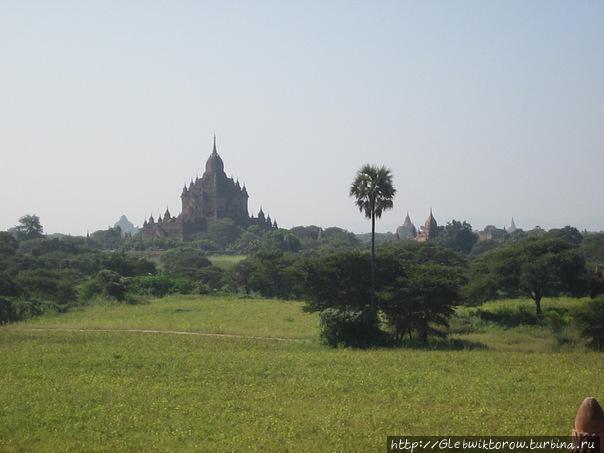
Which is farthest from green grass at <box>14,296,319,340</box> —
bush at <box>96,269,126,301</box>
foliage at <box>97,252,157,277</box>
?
foliage at <box>97,252,157,277</box>

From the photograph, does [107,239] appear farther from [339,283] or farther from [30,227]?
[339,283]

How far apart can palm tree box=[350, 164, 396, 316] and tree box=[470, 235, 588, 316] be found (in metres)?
11.8

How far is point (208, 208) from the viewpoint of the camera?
145 meters

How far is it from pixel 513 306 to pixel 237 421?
98.1 feet

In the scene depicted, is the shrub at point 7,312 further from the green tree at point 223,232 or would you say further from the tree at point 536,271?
the green tree at point 223,232

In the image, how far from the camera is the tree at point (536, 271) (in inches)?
1587

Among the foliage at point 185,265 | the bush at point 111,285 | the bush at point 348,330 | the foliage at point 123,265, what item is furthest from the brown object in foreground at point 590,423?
the foliage at point 185,265

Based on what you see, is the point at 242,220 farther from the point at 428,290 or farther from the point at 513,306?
the point at 428,290

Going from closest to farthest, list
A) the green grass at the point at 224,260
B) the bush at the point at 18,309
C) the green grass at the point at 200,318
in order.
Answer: the green grass at the point at 200,318 < the bush at the point at 18,309 < the green grass at the point at 224,260

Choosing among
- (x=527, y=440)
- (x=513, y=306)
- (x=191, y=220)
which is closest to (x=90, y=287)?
(x=513, y=306)

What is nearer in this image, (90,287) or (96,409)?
(96,409)

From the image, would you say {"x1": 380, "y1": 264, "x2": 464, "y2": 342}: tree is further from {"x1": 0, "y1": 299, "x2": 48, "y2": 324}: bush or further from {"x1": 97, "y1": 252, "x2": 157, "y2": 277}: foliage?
{"x1": 97, "y1": 252, "x2": 157, "y2": 277}: foliage

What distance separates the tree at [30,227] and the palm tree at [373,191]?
11185 cm

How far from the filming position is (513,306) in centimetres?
4216
